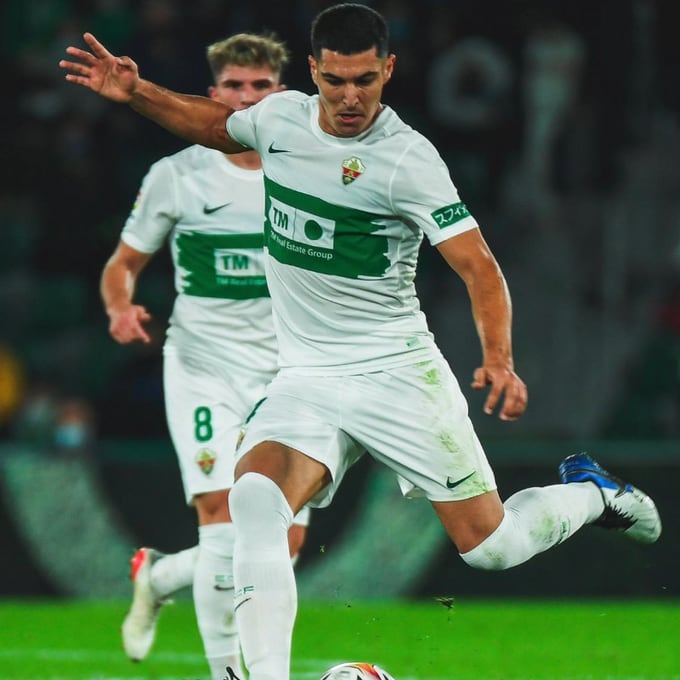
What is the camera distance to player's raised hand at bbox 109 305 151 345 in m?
6.63

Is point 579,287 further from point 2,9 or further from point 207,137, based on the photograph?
point 207,137

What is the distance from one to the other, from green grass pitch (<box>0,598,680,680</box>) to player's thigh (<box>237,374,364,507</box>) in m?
0.83

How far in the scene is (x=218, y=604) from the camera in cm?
680

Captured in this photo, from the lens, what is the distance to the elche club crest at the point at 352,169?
18.8ft

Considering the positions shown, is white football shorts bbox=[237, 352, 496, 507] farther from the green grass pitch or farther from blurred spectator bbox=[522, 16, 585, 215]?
blurred spectator bbox=[522, 16, 585, 215]

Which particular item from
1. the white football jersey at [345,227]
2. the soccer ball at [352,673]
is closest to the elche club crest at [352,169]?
the white football jersey at [345,227]

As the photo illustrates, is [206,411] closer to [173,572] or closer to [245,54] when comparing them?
[173,572]

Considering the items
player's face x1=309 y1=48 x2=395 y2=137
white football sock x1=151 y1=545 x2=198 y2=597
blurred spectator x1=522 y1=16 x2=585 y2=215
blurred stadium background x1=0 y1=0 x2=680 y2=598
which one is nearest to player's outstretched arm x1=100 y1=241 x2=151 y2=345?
white football sock x1=151 y1=545 x2=198 y2=597

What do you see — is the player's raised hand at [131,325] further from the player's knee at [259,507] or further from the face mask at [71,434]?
the face mask at [71,434]

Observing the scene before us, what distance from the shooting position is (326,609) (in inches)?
429

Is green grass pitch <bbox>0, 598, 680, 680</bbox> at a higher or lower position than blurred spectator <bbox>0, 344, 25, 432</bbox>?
lower

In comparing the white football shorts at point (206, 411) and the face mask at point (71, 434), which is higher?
the white football shorts at point (206, 411)

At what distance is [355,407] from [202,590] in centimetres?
142

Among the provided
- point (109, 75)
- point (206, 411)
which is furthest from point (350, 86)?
point (206, 411)
